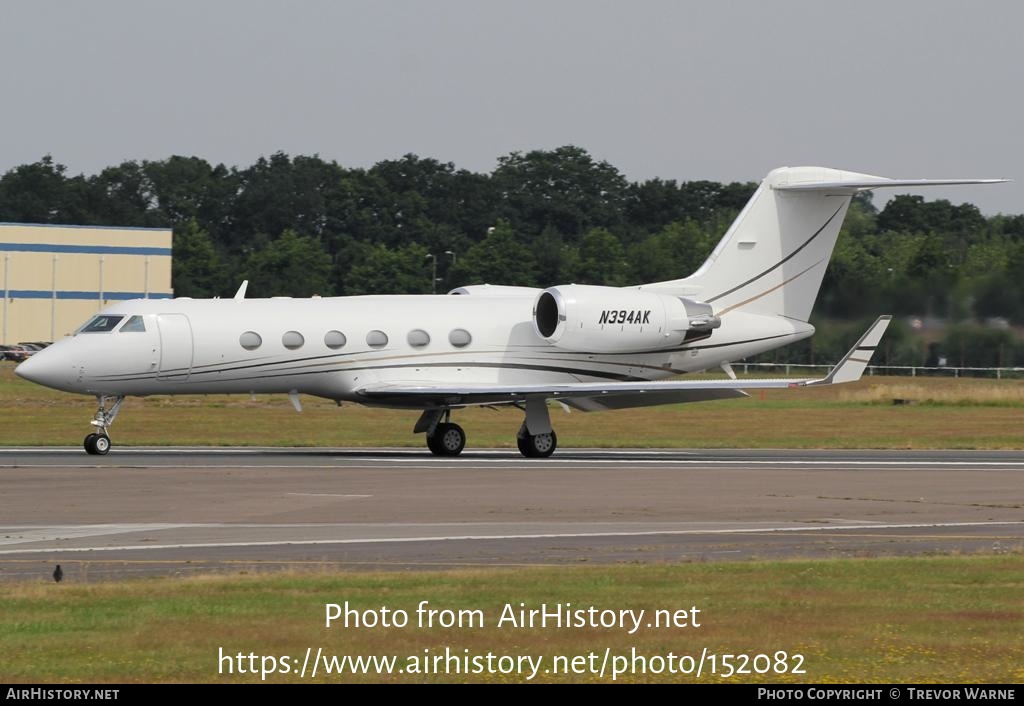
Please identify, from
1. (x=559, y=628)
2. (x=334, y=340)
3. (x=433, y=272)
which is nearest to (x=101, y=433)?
(x=334, y=340)

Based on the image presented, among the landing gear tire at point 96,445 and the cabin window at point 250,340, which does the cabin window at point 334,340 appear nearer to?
the cabin window at point 250,340

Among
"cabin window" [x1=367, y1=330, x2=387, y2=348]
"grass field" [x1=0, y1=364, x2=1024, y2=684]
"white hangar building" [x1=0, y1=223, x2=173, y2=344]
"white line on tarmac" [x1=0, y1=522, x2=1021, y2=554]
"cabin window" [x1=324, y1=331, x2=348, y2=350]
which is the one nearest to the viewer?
"grass field" [x1=0, y1=364, x2=1024, y2=684]

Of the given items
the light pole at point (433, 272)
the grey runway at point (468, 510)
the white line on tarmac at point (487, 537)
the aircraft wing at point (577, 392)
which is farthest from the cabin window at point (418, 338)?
the light pole at point (433, 272)

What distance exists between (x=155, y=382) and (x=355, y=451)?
4.97 meters

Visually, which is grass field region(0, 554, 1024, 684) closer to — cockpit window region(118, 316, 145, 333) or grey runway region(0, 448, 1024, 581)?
grey runway region(0, 448, 1024, 581)

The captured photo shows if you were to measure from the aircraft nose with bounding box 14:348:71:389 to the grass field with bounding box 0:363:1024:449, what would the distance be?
5155 mm

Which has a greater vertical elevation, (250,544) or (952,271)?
(952,271)

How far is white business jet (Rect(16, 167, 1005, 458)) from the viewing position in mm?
30188

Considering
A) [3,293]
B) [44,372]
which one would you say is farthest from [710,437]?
[3,293]

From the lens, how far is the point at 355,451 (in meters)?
33.5

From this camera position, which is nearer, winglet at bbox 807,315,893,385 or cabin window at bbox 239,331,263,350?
winglet at bbox 807,315,893,385

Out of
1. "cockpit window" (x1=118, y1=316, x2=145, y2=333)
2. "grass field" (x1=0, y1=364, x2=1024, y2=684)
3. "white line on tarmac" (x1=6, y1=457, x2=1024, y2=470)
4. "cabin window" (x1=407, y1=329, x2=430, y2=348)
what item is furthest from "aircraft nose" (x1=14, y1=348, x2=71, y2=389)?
"grass field" (x1=0, y1=364, x2=1024, y2=684)

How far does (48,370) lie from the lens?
96.5 feet

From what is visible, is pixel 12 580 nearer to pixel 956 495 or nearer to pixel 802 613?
pixel 802 613
